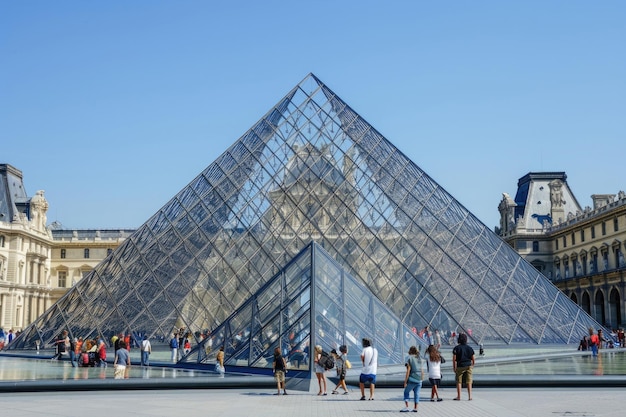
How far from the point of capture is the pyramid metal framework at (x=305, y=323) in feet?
44.0

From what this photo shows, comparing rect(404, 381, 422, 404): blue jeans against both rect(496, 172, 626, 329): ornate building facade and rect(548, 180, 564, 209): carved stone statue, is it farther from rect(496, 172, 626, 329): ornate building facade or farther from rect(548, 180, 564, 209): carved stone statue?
rect(548, 180, 564, 209): carved stone statue

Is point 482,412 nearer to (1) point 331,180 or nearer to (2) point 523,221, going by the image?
(1) point 331,180

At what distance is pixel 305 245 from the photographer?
22719 millimetres

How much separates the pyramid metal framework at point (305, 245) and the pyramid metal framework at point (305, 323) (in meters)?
4.75

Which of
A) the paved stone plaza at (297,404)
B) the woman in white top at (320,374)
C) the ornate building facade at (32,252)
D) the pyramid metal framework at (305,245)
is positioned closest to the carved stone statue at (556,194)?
the ornate building facade at (32,252)

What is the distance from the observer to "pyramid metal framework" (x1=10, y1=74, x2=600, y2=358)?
70.2ft

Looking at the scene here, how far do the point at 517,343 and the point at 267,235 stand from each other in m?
8.40

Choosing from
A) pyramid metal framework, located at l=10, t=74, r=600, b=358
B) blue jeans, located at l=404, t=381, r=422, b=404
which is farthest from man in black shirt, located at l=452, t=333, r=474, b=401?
pyramid metal framework, located at l=10, t=74, r=600, b=358

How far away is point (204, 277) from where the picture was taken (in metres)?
21.7

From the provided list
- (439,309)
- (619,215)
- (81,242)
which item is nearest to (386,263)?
(439,309)

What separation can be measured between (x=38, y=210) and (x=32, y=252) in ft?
13.8

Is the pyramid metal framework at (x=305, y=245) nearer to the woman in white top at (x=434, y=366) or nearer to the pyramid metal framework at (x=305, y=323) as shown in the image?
the pyramid metal framework at (x=305, y=323)

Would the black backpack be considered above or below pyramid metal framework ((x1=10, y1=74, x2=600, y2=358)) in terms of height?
below

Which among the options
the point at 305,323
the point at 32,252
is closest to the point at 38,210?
the point at 32,252
